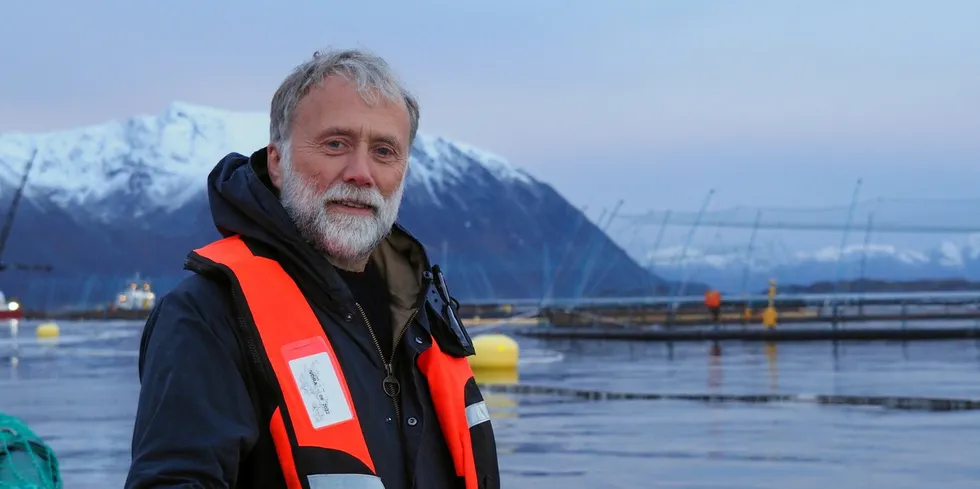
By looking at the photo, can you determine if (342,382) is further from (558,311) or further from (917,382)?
(558,311)

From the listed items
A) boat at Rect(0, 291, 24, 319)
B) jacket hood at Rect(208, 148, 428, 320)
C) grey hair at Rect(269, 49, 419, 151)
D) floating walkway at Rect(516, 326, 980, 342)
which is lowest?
jacket hood at Rect(208, 148, 428, 320)

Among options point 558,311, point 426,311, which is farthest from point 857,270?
point 426,311

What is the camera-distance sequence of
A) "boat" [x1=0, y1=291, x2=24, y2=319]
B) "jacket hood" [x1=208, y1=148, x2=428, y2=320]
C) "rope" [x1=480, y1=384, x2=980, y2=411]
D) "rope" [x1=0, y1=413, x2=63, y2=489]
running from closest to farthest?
1. "jacket hood" [x1=208, y1=148, x2=428, y2=320]
2. "rope" [x1=0, y1=413, x2=63, y2=489]
3. "rope" [x1=480, y1=384, x2=980, y2=411]
4. "boat" [x1=0, y1=291, x2=24, y2=319]

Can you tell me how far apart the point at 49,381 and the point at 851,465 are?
56.0 feet

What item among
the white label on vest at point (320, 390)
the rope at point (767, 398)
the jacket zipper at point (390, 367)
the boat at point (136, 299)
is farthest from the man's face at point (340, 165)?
the boat at point (136, 299)

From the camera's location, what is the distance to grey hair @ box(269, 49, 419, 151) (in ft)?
10.5

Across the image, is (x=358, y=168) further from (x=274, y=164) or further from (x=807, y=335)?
(x=807, y=335)

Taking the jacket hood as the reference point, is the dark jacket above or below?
below

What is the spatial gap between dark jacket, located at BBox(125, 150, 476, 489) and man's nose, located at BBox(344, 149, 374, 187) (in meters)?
0.17

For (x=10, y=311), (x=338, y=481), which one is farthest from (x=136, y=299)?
(x=338, y=481)

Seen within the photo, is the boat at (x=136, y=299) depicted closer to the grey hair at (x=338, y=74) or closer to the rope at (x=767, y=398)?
the rope at (x=767, y=398)

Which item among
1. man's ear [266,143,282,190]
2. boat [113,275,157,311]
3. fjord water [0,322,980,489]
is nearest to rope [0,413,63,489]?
man's ear [266,143,282,190]

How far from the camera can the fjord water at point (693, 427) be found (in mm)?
11438

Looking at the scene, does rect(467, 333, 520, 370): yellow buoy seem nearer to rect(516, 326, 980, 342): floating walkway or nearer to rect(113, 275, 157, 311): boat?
rect(516, 326, 980, 342): floating walkway
